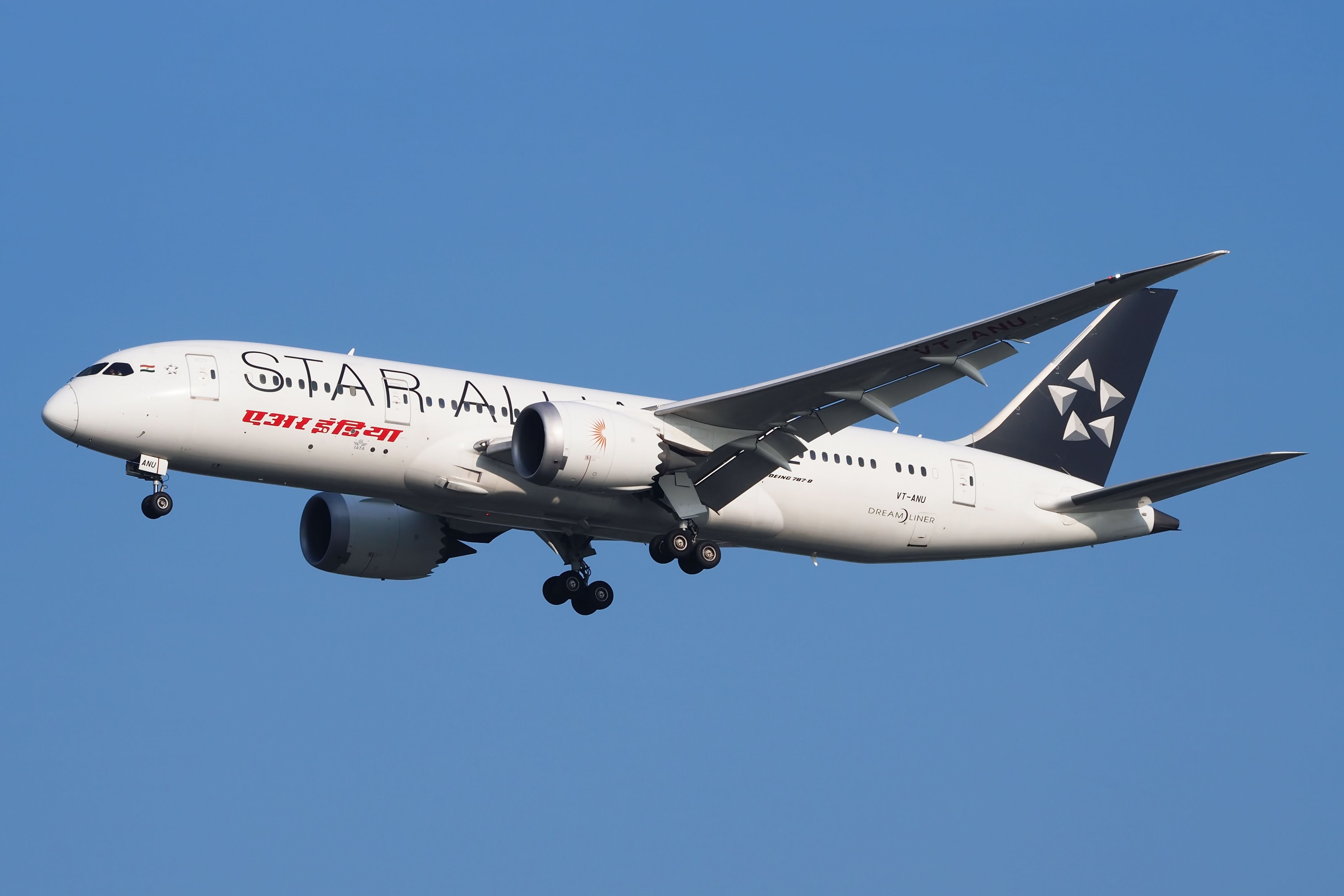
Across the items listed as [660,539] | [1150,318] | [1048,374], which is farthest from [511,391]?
Result: [1150,318]

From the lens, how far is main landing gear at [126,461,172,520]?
3138cm

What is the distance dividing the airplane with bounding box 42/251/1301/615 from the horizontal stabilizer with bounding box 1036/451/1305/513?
2.6 inches

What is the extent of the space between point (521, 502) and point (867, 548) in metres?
8.37

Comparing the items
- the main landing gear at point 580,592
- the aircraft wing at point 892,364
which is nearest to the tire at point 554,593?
the main landing gear at point 580,592

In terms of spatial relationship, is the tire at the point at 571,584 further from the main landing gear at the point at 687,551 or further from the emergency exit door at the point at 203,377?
the emergency exit door at the point at 203,377

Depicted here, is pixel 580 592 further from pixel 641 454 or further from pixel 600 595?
pixel 641 454

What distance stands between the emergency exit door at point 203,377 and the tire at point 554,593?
1055cm

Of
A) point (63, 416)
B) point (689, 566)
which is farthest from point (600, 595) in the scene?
point (63, 416)

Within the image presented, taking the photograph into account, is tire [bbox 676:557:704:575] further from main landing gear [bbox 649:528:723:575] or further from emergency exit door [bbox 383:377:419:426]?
emergency exit door [bbox 383:377:419:426]

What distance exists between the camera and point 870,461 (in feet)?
122

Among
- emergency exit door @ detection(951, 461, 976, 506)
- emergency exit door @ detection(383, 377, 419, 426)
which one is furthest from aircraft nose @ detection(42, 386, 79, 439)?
emergency exit door @ detection(951, 461, 976, 506)

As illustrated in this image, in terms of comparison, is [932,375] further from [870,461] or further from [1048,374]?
[1048,374]

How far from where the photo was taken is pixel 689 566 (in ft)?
116

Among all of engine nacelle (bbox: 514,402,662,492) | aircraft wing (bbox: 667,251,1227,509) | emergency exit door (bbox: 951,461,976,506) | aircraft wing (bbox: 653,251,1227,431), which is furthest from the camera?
emergency exit door (bbox: 951,461,976,506)
